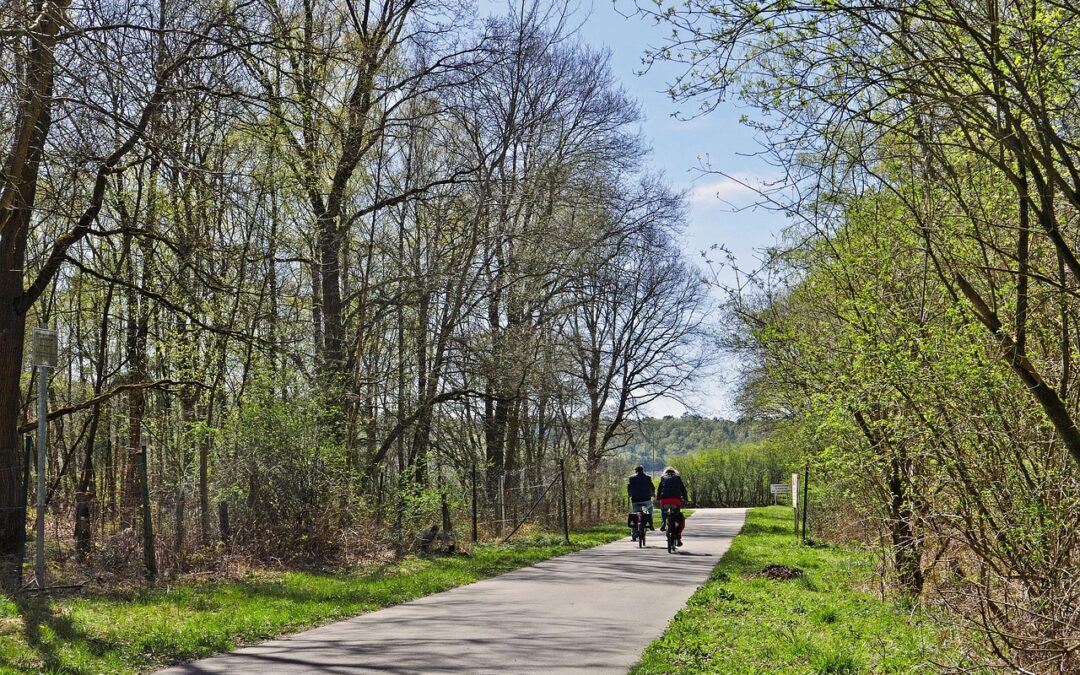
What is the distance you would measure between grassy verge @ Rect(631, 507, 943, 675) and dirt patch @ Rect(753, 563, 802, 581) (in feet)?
0.52

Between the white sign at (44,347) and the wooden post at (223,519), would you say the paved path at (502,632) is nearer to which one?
the wooden post at (223,519)

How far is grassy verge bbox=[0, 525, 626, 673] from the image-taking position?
8.32 meters

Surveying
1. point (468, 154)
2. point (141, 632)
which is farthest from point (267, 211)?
point (141, 632)

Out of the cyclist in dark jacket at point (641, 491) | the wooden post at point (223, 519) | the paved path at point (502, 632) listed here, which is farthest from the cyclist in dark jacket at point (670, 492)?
the wooden post at point (223, 519)

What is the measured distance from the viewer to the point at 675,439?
105812 millimetres

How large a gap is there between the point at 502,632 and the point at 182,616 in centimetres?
340

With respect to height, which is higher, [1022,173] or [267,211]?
[267,211]

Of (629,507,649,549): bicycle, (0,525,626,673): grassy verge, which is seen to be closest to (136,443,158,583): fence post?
(0,525,626,673): grassy verge

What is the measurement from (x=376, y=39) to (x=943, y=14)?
13.8m

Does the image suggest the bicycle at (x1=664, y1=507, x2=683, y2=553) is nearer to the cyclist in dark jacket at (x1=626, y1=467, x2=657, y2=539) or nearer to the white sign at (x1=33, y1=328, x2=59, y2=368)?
the cyclist in dark jacket at (x1=626, y1=467, x2=657, y2=539)

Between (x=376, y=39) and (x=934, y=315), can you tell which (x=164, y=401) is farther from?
(x=934, y=315)

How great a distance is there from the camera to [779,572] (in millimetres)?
15312

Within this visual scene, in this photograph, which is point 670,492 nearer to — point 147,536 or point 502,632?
point 147,536

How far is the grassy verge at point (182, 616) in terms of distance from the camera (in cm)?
832
